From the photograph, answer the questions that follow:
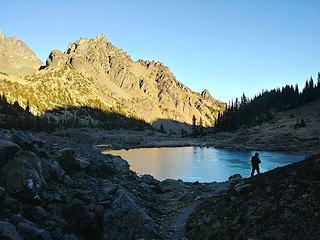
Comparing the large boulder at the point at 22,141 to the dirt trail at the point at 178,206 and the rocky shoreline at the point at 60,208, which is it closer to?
the rocky shoreline at the point at 60,208

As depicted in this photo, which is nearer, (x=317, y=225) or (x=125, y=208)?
(x=317, y=225)

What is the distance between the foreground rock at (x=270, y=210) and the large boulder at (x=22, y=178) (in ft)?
29.8

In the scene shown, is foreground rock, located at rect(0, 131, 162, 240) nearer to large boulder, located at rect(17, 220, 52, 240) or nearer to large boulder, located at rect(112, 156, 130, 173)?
large boulder, located at rect(17, 220, 52, 240)

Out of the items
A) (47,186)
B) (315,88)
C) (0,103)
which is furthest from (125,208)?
(315,88)

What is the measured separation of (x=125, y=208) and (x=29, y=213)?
211 inches

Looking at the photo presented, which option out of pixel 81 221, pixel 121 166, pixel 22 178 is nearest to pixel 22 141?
pixel 22 178

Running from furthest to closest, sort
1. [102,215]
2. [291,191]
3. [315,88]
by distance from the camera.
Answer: [315,88] < [102,215] < [291,191]

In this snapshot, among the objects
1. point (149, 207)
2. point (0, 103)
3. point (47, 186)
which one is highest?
point (0, 103)

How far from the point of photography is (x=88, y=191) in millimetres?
25500

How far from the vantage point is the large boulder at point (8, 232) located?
48.8ft

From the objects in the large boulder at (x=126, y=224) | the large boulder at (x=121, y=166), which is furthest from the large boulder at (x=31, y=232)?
the large boulder at (x=121, y=166)

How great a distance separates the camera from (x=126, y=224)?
2083 centimetres

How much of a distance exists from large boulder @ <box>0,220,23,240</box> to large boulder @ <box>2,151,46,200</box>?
144 inches

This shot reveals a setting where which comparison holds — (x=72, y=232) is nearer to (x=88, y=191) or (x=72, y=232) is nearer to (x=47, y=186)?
(x=47, y=186)
